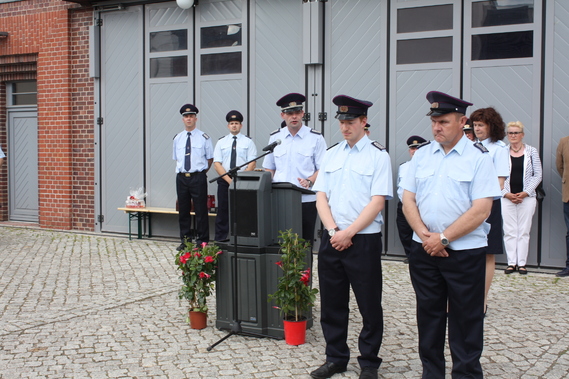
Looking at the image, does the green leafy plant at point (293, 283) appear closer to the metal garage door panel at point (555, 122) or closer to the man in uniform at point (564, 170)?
the man in uniform at point (564, 170)

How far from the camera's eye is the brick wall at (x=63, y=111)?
40.0 feet

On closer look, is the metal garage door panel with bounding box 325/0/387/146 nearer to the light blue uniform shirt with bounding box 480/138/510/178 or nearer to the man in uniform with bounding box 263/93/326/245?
the man in uniform with bounding box 263/93/326/245

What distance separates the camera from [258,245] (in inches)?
220

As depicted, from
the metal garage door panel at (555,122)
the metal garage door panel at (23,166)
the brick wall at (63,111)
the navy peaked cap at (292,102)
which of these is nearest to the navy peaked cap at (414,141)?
the metal garage door panel at (555,122)

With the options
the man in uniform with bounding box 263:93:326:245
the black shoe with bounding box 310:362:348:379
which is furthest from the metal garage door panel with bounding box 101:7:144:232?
the black shoe with bounding box 310:362:348:379

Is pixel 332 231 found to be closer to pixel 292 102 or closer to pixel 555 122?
pixel 292 102

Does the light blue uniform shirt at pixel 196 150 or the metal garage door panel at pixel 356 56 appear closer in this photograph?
the metal garage door panel at pixel 356 56

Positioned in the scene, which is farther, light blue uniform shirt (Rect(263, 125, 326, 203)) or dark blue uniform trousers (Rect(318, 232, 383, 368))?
light blue uniform shirt (Rect(263, 125, 326, 203))

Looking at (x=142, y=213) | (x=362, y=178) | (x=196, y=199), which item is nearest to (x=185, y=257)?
(x=362, y=178)

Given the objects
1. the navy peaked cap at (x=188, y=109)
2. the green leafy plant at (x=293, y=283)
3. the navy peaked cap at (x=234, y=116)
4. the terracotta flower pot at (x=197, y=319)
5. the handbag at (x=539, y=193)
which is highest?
the navy peaked cap at (x=188, y=109)

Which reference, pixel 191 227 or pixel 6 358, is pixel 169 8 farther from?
pixel 6 358

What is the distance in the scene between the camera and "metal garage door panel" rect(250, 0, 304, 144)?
1009 cm

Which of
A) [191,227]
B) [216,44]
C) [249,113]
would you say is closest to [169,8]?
[216,44]

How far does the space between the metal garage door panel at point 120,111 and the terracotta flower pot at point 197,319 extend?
6.13m
